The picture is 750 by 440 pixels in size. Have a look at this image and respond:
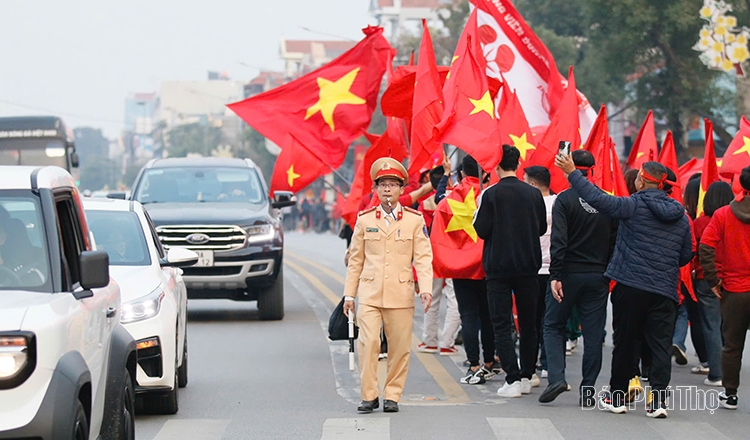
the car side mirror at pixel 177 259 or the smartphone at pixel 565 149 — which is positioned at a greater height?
the smartphone at pixel 565 149

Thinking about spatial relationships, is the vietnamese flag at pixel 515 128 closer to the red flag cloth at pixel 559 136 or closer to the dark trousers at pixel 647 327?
the red flag cloth at pixel 559 136

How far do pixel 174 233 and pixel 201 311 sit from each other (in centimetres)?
274

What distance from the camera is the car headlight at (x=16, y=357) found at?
495 cm

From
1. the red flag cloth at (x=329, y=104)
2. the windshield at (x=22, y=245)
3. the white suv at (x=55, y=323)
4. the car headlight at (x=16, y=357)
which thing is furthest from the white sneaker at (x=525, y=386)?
the car headlight at (x=16, y=357)

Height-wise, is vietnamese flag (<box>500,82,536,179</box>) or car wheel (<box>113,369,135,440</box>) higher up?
vietnamese flag (<box>500,82,536,179</box>)

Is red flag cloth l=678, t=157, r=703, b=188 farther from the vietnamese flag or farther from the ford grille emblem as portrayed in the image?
the ford grille emblem

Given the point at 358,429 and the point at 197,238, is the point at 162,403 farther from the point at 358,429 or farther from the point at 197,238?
the point at 197,238

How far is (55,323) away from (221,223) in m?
11.2

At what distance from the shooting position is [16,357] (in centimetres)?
498

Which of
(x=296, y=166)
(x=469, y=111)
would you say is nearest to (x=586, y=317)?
(x=469, y=111)

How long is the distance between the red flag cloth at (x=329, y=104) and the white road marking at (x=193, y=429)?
660 cm

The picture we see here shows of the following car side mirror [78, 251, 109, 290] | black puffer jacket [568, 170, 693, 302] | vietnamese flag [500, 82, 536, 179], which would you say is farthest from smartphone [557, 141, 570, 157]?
car side mirror [78, 251, 109, 290]

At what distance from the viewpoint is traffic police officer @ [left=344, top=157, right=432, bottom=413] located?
30.2 feet

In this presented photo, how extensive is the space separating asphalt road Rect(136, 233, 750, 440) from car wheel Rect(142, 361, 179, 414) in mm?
83
